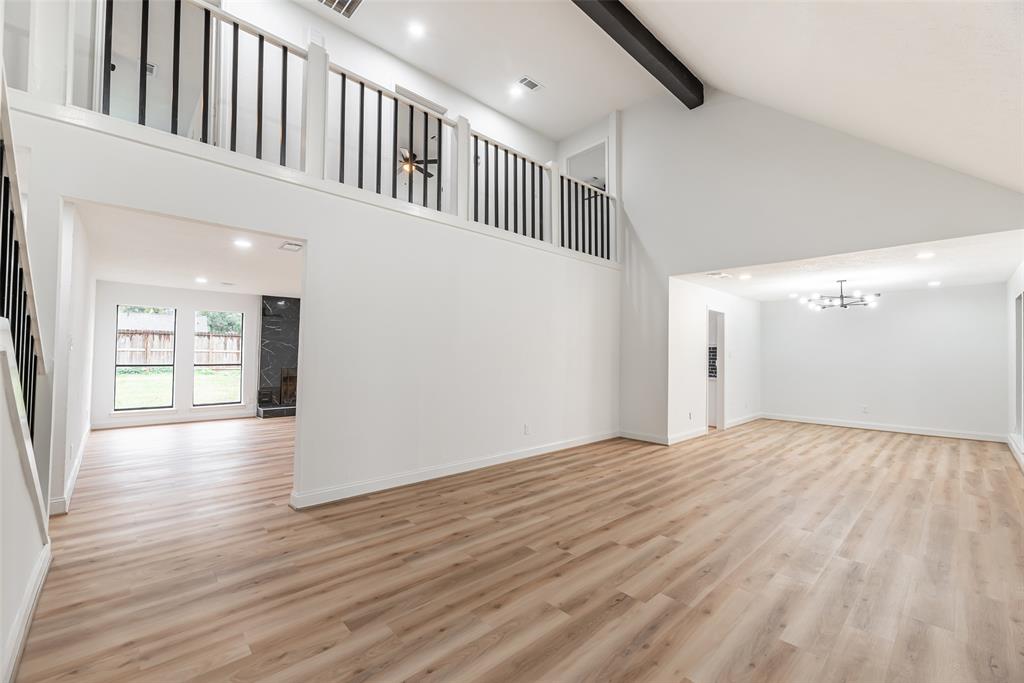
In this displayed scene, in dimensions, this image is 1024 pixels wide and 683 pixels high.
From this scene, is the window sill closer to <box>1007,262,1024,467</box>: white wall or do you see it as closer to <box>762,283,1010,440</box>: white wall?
<box>762,283,1010,440</box>: white wall

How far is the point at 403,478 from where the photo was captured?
4020 mm

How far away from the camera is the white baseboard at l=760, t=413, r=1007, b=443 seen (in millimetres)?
6562

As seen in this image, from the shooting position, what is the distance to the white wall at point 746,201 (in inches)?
162

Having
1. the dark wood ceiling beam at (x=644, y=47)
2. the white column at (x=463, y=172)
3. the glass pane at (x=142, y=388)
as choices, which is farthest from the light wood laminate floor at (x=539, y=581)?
the dark wood ceiling beam at (x=644, y=47)

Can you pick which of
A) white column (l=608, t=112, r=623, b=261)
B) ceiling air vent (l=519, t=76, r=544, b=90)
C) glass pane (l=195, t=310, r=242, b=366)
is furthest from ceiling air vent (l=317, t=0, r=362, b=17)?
glass pane (l=195, t=310, r=242, b=366)

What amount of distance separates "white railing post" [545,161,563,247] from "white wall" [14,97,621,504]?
0.92 ft

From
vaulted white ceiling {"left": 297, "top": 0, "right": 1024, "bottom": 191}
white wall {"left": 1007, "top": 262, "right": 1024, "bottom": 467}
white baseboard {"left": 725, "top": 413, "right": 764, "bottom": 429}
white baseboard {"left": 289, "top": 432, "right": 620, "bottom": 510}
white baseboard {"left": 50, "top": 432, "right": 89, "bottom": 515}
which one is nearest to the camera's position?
vaulted white ceiling {"left": 297, "top": 0, "right": 1024, "bottom": 191}

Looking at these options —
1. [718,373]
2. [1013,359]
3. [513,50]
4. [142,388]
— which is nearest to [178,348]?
[142,388]

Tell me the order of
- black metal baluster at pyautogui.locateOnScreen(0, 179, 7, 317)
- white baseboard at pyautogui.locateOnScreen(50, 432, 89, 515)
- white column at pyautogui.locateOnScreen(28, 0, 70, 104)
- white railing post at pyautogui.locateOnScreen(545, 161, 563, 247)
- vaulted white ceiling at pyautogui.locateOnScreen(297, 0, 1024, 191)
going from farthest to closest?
white railing post at pyautogui.locateOnScreen(545, 161, 563, 247), white baseboard at pyautogui.locateOnScreen(50, 432, 89, 515), white column at pyautogui.locateOnScreen(28, 0, 70, 104), vaulted white ceiling at pyautogui.locateOnScreen(297, 0, 1024, 191), black metal baluster at pyautogui.locateOnScreen(0, 179, 7, 317)

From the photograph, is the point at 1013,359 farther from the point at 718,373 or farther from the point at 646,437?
the point at 646,437

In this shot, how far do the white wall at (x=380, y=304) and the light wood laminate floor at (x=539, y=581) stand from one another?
0.36 m

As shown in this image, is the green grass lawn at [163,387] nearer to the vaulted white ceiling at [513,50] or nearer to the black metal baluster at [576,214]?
the vaulted white ceiling at [513,50]

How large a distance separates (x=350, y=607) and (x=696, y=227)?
5612 mm

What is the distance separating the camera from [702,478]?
4426 mm
